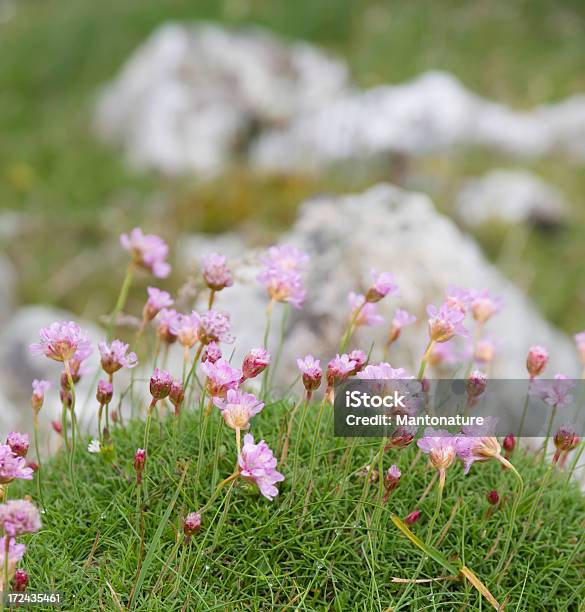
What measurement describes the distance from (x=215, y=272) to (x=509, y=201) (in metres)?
6.69

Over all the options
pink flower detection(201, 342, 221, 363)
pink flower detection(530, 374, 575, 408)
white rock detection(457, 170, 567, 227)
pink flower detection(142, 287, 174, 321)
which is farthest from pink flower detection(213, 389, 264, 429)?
white rock detection(457, 170, 567, 227)

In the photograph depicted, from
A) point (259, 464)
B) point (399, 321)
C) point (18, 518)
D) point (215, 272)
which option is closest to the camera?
point (18, 518)

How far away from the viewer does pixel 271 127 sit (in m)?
11.8

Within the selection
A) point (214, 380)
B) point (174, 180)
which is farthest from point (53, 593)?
Answer: point (174, 180)

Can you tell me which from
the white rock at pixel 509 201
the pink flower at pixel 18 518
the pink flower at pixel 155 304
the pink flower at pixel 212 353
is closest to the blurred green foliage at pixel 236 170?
the white rock at pixel 509 201

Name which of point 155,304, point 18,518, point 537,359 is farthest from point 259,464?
point 537,359

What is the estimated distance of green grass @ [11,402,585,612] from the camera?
6.08 feet

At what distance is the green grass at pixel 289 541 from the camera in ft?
6.08

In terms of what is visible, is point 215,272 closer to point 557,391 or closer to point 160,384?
point 160,384

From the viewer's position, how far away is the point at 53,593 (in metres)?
1.80

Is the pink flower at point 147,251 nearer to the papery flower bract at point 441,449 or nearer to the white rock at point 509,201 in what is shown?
the papery flower bract at point 441,449

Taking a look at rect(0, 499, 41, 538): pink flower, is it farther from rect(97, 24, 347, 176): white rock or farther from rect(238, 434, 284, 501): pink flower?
rect(97, 24, 347, 176): white rock

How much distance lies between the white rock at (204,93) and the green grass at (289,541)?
8.67 m

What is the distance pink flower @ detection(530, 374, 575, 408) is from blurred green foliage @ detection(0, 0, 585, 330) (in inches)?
183
